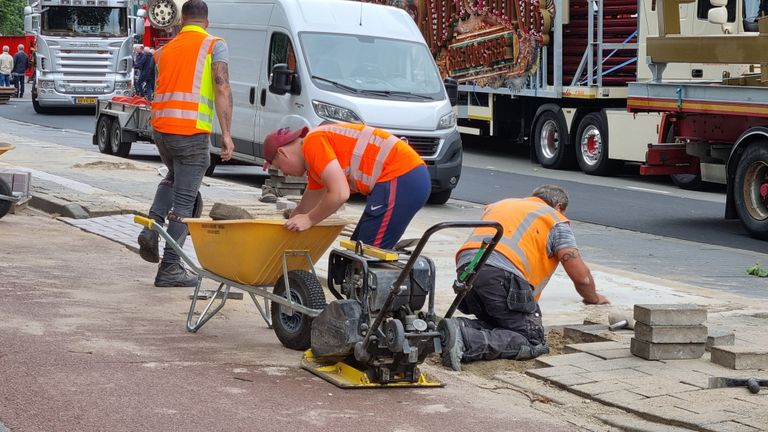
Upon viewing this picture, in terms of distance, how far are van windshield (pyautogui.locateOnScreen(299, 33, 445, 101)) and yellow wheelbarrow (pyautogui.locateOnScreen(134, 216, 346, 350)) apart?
8578 mm

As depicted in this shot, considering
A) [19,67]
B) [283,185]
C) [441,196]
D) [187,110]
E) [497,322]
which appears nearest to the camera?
[497,322]

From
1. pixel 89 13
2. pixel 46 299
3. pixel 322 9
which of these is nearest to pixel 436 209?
pixel 322 9

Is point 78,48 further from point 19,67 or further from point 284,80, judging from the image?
point 284,80

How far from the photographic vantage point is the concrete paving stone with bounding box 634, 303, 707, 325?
7004 mm

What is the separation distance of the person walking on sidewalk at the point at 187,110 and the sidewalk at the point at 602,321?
819mm

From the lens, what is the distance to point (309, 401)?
6.19 m

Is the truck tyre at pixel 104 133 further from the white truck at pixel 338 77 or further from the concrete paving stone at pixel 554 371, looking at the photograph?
the concrete paving stone at pixel 554 371

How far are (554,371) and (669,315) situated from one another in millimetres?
685

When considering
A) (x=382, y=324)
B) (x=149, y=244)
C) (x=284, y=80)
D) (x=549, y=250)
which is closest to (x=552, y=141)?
(x=284, y=80)

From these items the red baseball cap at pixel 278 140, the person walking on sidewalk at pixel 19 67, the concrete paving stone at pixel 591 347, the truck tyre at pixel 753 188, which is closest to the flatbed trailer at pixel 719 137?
the truck tyre at pixel 753 188

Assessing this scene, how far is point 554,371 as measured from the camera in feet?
22.7

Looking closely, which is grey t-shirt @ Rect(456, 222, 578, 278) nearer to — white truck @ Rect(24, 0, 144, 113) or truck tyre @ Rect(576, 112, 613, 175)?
truck tyre @ Rect(576, 112, 613, 175)

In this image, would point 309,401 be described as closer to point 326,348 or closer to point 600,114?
point 326,348

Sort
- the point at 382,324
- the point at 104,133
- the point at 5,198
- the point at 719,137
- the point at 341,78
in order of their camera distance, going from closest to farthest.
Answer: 1. the point at 382,324
2. the point at 5,198
3. the point at 719,137
4. the point at 341,78
5. the point at 104,133
